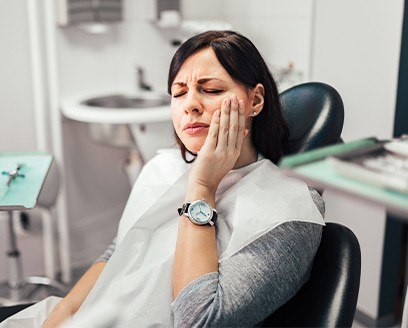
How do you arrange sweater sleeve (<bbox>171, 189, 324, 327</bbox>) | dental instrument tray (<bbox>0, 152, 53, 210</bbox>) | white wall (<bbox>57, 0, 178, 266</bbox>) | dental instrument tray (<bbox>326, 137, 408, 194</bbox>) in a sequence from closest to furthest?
1. dental instrument tray (<bbox>326, 137, 408, 194</bbox>)
2. sweater sleeve (<bbox>171, 189, 324, 327</bbox>)
3. dental instrument tray (<bbox>0, 152, 53, 210</bbox>)
4. white wall (<bbox>57, 0, 178, 266</bbox>)

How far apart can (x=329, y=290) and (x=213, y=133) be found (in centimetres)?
38

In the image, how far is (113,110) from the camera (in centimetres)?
229

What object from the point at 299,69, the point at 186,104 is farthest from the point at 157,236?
the point at 299,69

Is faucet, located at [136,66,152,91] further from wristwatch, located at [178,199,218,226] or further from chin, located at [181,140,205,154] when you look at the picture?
wristwatch, located at [178,199,218,226]

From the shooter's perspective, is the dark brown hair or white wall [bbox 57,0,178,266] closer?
the dark brown hair

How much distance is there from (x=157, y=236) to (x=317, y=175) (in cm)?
71

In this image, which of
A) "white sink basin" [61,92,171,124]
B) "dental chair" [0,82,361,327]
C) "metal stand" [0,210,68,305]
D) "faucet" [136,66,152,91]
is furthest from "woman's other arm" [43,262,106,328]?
"faucet" [136,66,152,91]

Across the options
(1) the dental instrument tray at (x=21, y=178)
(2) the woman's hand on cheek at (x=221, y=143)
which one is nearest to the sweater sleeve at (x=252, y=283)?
(2) the woman's hand on cheek at (x=221, y=143)

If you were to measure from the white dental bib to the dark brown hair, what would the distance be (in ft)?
0.21

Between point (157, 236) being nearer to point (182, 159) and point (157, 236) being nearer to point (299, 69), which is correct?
point (182, 159)

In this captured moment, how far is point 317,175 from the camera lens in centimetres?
64

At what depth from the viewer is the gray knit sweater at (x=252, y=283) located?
102 centimetres

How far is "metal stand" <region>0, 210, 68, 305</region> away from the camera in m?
2.26

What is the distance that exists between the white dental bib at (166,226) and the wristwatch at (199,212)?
0.18 feet
